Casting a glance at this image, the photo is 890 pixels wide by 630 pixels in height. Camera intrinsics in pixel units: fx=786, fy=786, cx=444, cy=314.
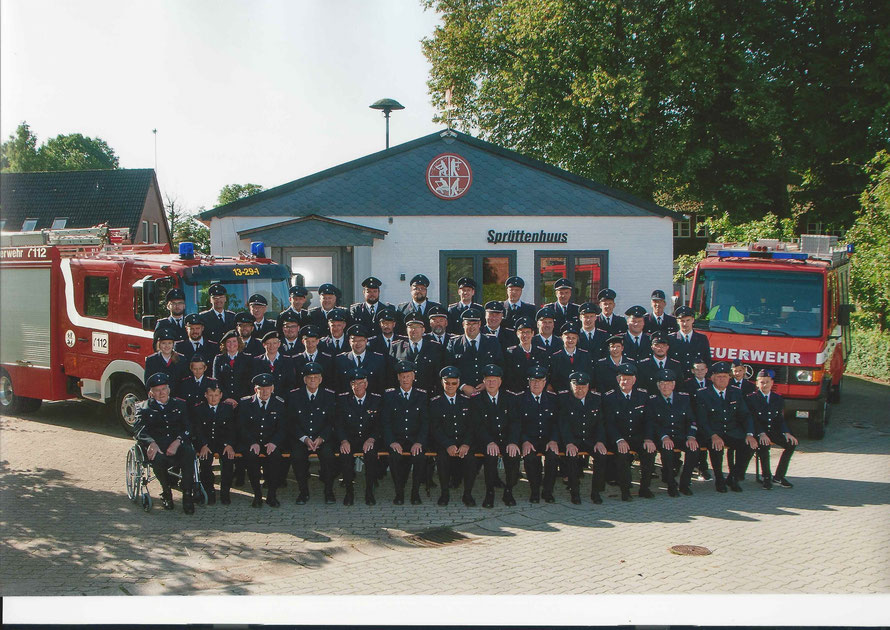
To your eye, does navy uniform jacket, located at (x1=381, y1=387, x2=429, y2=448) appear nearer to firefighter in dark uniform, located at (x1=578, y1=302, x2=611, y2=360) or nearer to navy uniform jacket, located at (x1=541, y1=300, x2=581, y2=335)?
firefighter in dark uniform, located at (x1=578, y1=302, x2=611, y2=360)

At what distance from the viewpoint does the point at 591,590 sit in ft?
16.3

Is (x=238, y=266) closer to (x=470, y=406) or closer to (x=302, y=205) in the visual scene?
(x=470, y=406)

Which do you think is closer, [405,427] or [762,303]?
[405,427]

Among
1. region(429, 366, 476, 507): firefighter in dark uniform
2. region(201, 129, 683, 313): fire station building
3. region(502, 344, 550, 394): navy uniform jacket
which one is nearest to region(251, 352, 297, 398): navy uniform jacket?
region(429, 366, 476, 507): firefighter in dark uniform

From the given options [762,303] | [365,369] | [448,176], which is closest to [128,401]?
[365,369]

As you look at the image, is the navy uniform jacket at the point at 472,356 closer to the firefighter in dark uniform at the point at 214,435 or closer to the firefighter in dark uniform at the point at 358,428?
the firefighter in dark uniform at the point at 358,428

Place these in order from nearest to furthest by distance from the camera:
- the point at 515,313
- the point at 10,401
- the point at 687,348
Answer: the point at 687,348 → the point at 515,313 → the point at 10,401

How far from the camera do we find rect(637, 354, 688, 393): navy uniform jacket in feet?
27.2

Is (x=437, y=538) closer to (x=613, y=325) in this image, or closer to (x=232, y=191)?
(x=613, y=325)

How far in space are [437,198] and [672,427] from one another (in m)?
9.15

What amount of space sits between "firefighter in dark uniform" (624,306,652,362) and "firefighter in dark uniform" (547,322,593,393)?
0.70 m

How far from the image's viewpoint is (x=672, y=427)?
773 centimetres

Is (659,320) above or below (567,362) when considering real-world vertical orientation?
above

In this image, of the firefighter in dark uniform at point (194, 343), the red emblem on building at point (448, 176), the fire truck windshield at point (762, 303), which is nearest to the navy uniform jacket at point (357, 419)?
the firefighter in dark uniform at point (194, 343)
